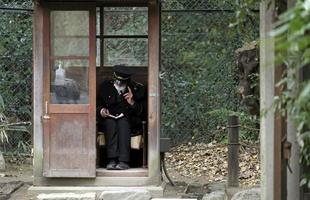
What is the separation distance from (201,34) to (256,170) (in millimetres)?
2262

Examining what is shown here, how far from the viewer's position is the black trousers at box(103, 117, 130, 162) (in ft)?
26.1

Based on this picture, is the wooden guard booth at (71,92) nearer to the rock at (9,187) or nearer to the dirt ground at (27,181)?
the dirt ground at (27,181)

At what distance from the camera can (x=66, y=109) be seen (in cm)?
758

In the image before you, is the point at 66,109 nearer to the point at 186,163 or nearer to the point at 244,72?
the point at 244,72

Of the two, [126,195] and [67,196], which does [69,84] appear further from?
[126,195]

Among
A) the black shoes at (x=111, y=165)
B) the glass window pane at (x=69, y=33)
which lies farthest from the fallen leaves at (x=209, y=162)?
the glass window pane at (x=69, y=33)

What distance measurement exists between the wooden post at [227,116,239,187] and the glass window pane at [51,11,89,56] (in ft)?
6.08

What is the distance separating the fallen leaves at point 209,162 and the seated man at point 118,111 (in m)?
1.42

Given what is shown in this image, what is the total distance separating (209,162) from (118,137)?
2302 millimetres

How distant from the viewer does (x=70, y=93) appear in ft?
25.0

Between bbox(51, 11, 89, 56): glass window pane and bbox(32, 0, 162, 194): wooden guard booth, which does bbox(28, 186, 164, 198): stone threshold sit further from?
bbox(51, 11, 89, 56): glass window pane

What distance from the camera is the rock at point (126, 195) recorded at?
277 inches

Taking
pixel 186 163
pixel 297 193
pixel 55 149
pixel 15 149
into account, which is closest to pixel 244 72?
pixel 297 193

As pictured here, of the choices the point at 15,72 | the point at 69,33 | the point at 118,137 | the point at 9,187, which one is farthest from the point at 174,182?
the point at 15,72
